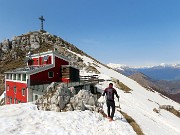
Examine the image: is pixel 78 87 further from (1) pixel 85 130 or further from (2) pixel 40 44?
(2) pixel 40 44

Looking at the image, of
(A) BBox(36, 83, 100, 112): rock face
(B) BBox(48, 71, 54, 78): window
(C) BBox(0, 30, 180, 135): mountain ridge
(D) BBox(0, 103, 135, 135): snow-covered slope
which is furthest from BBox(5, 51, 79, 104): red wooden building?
(D) BBox(0, 103, 135, 135): snow-covered slope

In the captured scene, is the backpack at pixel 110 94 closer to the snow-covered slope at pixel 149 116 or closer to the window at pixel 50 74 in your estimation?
the snow-covered slope at pixel 149 116

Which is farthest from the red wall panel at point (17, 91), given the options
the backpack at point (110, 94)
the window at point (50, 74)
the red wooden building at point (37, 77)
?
the backpack at point (110, 94)

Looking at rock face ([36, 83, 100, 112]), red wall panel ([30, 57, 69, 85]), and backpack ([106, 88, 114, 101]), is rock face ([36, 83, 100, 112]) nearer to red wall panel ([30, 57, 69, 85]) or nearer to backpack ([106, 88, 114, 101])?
backpack ([106, 88, 114, 101])

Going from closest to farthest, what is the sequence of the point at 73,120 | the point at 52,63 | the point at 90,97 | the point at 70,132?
the point at 70,132 → the point at 73,120 → the point at 90,97 → the point at 52,63

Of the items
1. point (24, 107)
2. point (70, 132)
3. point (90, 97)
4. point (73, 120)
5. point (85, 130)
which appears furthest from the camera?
point (90, 97)

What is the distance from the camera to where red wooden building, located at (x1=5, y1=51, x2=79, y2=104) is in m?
38.9

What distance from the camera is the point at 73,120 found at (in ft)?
61.4

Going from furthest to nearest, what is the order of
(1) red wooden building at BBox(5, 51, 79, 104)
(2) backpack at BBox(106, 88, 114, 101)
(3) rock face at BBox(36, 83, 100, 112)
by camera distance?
(1) red wooden building at BBox(5, 51, 79, 104) < (3) rock face at BBox(36, 83, 100, 112) < (2) backpack at BBox(106, 88, 114, 101)

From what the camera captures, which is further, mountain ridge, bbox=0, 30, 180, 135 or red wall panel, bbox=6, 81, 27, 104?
red wall panel, bbox=6, 81, 27, 104

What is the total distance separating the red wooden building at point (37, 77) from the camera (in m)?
38.9

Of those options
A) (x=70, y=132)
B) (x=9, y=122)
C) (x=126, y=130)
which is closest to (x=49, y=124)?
(x=70, y=132)

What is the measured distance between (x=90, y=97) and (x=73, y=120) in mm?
6472

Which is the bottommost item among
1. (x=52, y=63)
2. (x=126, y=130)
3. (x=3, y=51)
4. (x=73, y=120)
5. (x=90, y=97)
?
(x=126, y=130)
